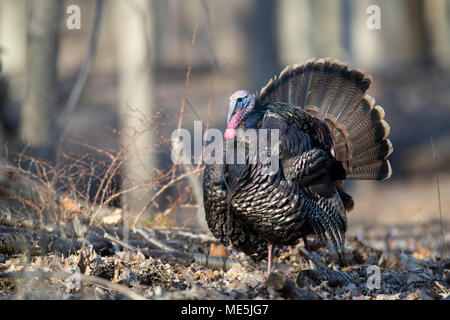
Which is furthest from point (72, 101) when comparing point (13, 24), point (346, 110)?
point (13, 24)

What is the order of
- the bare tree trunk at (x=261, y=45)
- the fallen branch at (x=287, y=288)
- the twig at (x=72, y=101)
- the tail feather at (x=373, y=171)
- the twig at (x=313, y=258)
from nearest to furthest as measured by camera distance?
1. the fallen branch at (x=287, y=288)
2. the twig at (x=313, y=258)
3. the tail feather at (x=373, y=171)
4. the twig at (x=72, y=101)
5. the bare tree trunk at (x=261, y=45)

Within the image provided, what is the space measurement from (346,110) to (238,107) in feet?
3.41

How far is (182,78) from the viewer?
83.0ft

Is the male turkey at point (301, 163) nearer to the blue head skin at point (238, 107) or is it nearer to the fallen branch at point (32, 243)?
the blue head skin at point (238, 107)

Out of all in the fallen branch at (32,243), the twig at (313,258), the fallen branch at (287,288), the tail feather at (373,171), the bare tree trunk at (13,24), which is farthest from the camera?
the bare tree trunk at (13,24)

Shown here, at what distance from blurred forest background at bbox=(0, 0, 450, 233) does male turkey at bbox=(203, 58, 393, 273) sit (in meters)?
0.54

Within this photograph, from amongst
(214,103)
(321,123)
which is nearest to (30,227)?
(321,123)

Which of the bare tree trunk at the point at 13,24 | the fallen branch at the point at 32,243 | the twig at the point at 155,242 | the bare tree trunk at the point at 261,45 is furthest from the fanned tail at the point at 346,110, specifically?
the bare tree trunk at the point at 13,24

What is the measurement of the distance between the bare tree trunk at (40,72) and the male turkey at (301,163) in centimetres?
295

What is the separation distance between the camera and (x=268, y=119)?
12.6 feet

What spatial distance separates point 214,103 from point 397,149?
Result: 8.19 metres

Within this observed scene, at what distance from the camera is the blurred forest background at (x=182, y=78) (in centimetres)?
523

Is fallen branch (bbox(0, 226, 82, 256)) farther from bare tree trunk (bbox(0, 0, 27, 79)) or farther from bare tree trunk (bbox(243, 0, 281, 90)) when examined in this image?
bare tree trunk (bbox(0, 0, 27, 79))

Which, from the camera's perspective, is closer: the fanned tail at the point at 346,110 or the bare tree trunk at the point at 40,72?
the fanned tail at the point at 346,110
